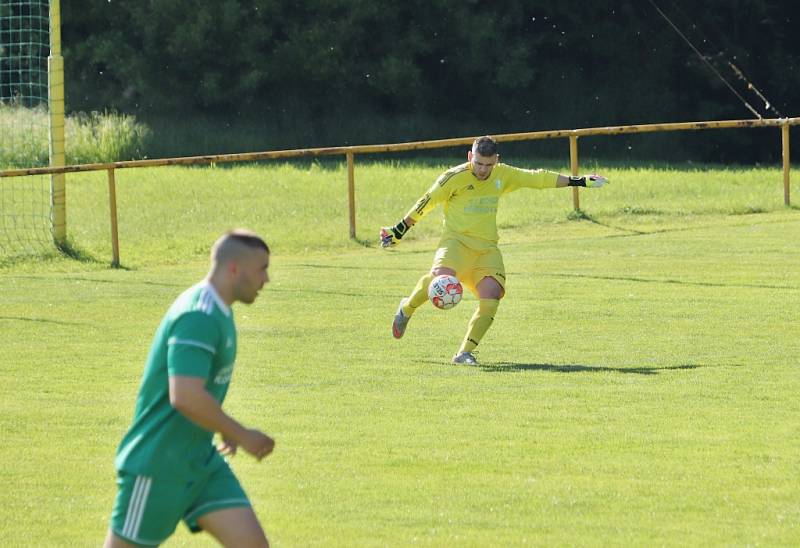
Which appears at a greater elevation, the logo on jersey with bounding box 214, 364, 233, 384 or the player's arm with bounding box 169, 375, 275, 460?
the logo on jersey with bounding box 214, 364, 233, 384

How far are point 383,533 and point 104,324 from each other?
8694 mm

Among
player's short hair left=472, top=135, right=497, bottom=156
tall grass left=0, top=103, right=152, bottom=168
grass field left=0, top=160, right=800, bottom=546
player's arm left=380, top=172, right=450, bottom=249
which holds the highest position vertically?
tall grass left=0, top=103, right=152, bottom=168

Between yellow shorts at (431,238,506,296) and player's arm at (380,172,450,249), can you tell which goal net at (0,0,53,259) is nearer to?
player's arm at (380,172,450,249)

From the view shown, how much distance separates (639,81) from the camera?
4603cm

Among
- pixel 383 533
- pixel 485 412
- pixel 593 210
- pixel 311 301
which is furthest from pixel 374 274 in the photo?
pixel 383 533

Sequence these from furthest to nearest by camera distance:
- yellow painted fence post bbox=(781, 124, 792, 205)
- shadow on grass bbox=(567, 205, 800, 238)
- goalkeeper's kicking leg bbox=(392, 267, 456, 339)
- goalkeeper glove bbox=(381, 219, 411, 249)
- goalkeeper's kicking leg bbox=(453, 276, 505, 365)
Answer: yellow painted fence post bbox=(781, 124, 792, 205), shadow on grass bbox=(567, 205, 800, 238), goalkeeper glove bbox=(381, 219, 411, 249), goalkeeper's kicking leg bbox=(392, 267, 456, 339), goalkeeper's kicking leg bbox=(453, 276, 505, 365)

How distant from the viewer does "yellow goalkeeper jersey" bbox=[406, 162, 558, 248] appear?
13775mm

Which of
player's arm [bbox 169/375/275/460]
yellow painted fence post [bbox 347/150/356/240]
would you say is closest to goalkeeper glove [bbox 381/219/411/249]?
yellow painted fence post [bbox 347/150/356/240]

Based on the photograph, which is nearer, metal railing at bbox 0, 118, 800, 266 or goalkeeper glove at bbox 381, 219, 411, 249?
goalkeeper glove at bbox 381, 219, 411, 249

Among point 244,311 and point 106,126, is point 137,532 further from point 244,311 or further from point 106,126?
point 106,126

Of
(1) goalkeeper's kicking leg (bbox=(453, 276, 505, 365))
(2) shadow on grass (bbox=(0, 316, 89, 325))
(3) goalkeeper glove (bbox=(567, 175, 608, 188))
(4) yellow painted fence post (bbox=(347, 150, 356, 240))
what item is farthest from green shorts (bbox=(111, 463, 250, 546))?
(4) yellow painted fence post (bbox=(347, 150, 356, 240))

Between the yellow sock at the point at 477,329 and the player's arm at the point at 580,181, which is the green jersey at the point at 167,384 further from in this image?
the player's arm at the point at 580,181

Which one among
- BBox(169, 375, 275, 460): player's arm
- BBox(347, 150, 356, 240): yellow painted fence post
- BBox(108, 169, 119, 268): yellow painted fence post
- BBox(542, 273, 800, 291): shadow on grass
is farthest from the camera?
BBox(347, 150, 356, 240): yellow painted fence post

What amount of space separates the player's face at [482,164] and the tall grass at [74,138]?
18.2m
